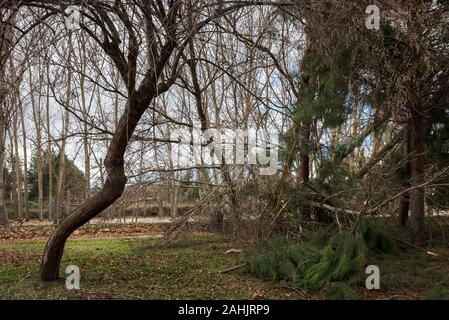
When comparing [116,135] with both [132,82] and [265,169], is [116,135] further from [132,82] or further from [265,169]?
[265,169]

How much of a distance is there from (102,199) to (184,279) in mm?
1578

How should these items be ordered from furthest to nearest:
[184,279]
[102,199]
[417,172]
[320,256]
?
[417,172]
[184,279]
[320,256]
[102,199]

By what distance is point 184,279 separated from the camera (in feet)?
20.7

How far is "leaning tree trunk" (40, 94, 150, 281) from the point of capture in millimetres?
5812

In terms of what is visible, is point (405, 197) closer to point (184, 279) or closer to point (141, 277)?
point (184, 279)

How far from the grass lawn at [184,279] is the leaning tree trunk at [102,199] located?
259mm

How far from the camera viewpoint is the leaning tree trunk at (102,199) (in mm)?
5812

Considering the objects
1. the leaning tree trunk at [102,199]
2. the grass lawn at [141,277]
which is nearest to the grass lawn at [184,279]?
the grass lawn at [141,277]

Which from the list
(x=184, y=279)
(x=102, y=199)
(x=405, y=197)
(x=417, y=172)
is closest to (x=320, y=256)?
(x=184, y=279)

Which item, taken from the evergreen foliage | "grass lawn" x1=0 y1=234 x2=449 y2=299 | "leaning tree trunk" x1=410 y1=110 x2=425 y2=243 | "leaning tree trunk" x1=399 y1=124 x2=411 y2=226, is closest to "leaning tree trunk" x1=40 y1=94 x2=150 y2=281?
"grass lawn" x1=0 y1=234 x2=449 y2=299

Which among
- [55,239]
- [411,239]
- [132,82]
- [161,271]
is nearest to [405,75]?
[411,239]

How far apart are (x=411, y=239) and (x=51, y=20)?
20.6 feet
